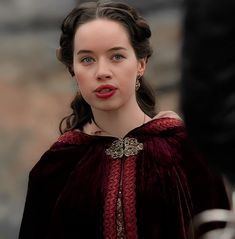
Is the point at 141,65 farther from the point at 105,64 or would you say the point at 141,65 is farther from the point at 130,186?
the point at 130,186

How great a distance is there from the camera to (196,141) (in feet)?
A: 1.73

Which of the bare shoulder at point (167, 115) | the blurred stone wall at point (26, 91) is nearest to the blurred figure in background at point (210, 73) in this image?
the bare shoulder at point (167, 115)

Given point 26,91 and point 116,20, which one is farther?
point 26,91

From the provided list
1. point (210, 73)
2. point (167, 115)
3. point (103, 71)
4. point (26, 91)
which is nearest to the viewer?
point (210, 73)

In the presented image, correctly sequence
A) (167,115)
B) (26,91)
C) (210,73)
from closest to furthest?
1. (210,73)
2. (167,115)
3. (26,91)

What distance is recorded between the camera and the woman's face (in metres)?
1.17

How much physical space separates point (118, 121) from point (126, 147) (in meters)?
0.06

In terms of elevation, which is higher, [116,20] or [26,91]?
[26,91]

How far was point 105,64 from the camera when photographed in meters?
1.17

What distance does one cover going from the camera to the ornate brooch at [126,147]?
1258 millimetres

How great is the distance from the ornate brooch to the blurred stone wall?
0.64m

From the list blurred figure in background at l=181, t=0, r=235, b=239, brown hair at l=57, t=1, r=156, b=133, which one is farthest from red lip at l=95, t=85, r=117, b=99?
blurred figure in background at l=181, t=0, r=235, b=239

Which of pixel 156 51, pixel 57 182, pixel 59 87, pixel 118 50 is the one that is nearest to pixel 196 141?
pixel 118 50

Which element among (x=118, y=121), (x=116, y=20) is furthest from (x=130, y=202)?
(x=116, y=20)
